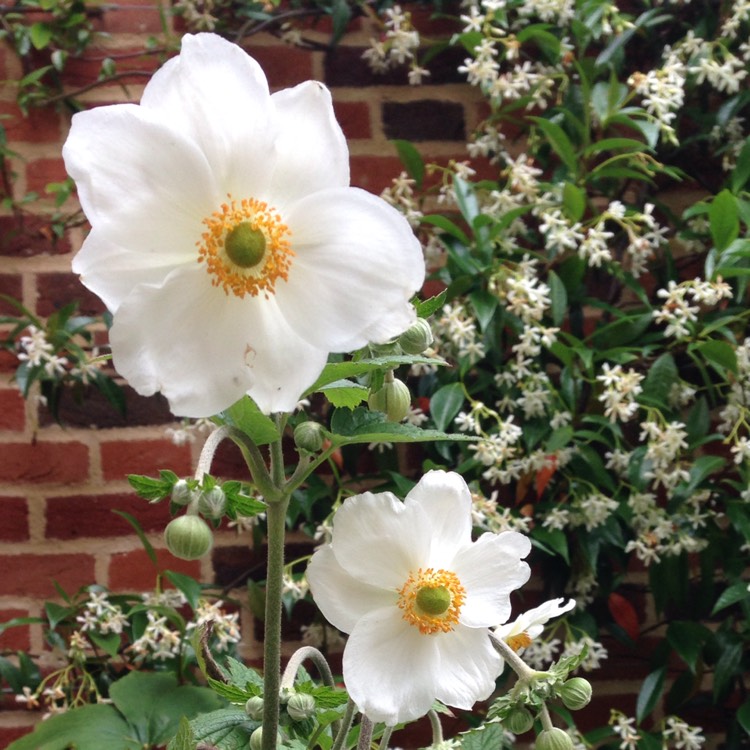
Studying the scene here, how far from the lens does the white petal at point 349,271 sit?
350 mm

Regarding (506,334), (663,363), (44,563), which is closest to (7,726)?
(44,563)

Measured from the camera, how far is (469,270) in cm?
101

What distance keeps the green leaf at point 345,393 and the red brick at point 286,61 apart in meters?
0.82

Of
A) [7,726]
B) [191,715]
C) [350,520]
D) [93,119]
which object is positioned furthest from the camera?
[7,726]

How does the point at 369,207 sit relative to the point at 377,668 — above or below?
above

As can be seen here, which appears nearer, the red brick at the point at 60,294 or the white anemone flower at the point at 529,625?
the white anemone flower at the point at 529,625

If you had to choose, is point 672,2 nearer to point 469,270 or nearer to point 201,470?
point 469,270

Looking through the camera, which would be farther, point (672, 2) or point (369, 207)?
point (672, 2)

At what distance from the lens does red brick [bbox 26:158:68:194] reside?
3.71 feet

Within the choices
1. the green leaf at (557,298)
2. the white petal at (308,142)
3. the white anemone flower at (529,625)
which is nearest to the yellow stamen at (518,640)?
the white anemone flower at (529,625)

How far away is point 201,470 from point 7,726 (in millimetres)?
869

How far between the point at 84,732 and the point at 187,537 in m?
0.65

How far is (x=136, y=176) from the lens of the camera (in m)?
0.35

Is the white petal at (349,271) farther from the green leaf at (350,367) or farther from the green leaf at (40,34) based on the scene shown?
the green leaf at (40,34)
